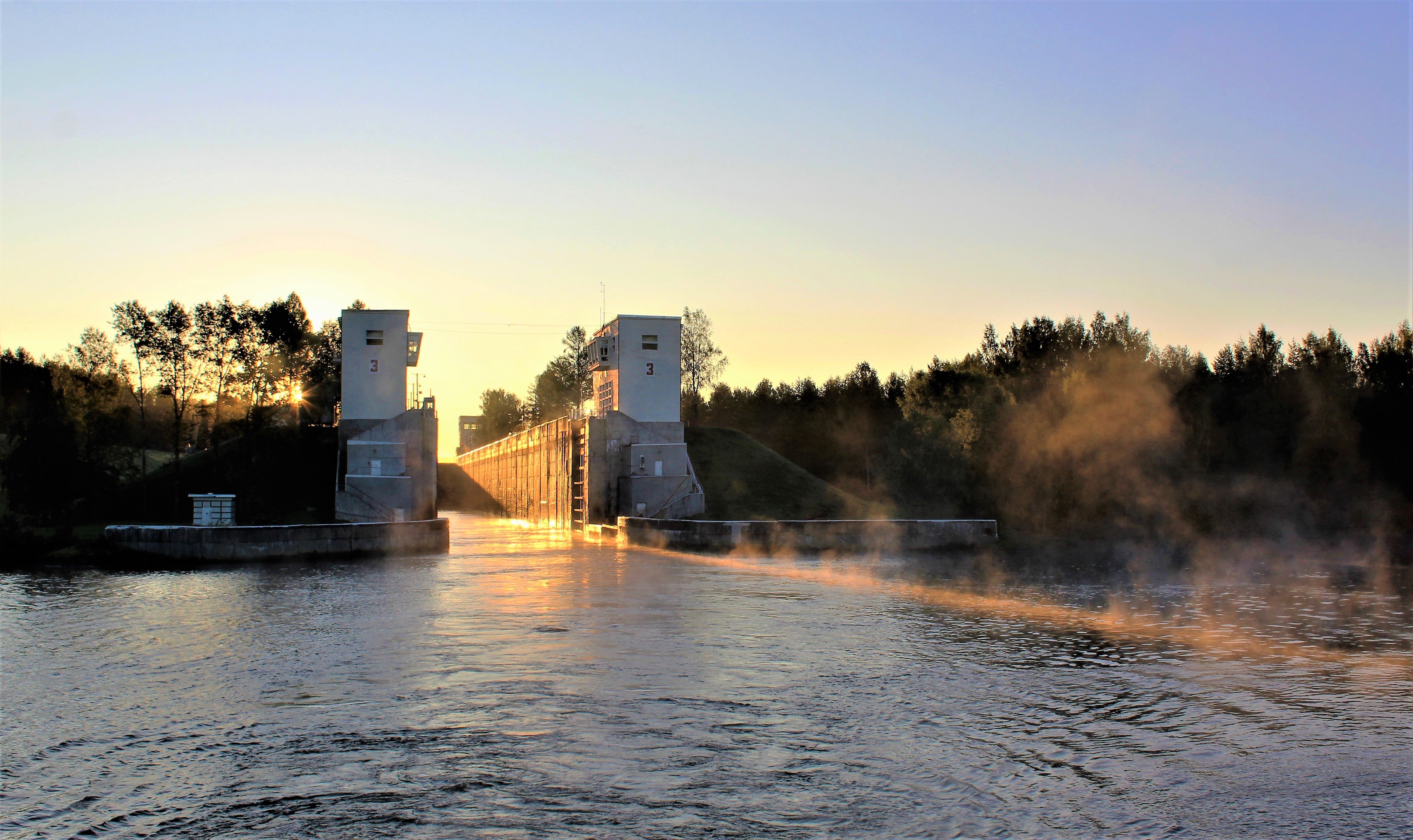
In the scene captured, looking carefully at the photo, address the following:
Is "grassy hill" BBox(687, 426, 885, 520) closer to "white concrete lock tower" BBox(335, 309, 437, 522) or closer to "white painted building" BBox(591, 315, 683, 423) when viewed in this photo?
"white painted building" BBox(591, 315, 683, 423)

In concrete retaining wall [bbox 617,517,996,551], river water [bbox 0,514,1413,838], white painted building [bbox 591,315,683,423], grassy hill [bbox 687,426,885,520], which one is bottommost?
river water [bbox 0,514,1413,838]

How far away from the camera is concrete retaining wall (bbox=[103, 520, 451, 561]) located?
33062mm

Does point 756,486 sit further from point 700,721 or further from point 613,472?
point 700,721

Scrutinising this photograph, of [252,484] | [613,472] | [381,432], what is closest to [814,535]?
[613,472]

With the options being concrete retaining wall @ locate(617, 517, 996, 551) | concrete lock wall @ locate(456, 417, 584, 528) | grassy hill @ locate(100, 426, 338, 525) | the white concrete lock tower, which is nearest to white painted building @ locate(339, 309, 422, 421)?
the white concrete lock tower

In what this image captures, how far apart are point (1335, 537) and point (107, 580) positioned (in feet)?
183

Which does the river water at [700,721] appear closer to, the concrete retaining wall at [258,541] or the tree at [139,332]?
the concrete retaining wall at [258,541]

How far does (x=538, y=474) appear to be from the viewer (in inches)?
2869

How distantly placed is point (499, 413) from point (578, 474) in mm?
79069

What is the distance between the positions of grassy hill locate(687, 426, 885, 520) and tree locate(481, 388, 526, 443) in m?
57.5

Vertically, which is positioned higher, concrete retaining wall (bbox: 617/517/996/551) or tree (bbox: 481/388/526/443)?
tree (bbox: 481/388/526/443)

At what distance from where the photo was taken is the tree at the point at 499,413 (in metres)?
136

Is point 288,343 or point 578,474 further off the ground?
point 288,343

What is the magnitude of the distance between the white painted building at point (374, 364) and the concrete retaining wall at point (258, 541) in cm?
2749
